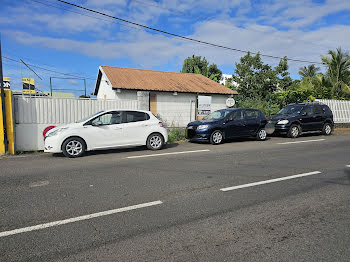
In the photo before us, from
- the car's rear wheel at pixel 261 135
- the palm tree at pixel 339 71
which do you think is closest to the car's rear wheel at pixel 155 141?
the car's rear wheel at pixel 261 135

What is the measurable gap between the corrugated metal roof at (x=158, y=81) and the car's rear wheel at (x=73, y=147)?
11.3 m

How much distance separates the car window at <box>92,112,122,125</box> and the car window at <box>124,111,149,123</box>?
0.89 feet

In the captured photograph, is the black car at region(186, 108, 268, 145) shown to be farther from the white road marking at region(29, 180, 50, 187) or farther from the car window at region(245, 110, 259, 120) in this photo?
the white road marking at region(29, 180, 50, 187)

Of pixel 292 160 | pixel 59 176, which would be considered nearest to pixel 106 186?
pixel 59 176

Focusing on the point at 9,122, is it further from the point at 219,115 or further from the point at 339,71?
the point at 339,71

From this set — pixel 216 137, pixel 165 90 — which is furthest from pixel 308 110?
pixel 165 90

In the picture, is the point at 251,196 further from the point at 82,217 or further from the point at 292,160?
the point at 292,160

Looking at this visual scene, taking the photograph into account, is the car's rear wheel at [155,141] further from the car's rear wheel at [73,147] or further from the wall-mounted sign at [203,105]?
the wall-mounted sign at [203,105]

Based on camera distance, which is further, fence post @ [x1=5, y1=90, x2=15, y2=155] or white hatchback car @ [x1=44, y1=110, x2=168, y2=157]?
fence post @ [x1=5, y1=90, x2=15, y2=155]

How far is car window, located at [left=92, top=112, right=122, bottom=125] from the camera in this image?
8.68 m

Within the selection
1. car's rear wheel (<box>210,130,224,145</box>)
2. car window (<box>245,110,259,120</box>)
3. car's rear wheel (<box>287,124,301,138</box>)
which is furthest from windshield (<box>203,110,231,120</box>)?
car's rear wheel (<box>287,124,301,138</box>)

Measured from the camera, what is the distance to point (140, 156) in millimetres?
8164

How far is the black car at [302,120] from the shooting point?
43.6 feet

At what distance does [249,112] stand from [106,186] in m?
8.86
